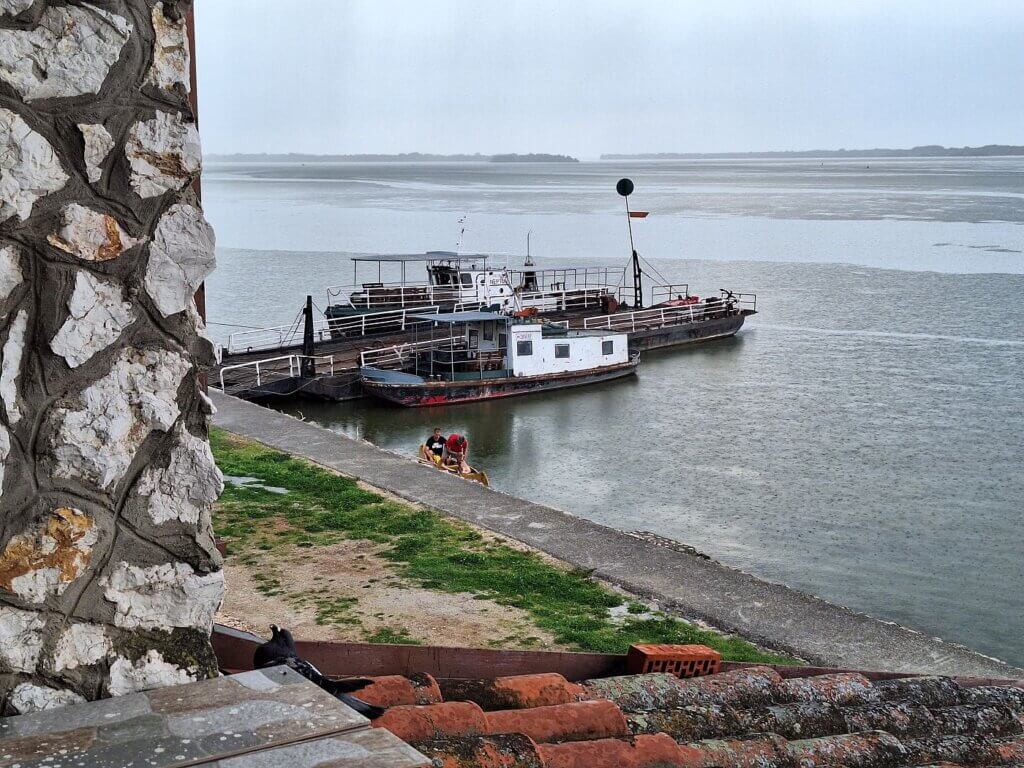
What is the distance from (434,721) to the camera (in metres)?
3.66

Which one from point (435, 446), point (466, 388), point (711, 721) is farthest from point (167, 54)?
point (466, 388)

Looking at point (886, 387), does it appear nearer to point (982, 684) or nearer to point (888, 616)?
point (888, 616)

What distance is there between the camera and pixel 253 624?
9078 millimetres

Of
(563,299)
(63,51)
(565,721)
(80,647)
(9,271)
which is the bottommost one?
(565,721)

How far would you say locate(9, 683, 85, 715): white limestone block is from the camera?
2.96 m

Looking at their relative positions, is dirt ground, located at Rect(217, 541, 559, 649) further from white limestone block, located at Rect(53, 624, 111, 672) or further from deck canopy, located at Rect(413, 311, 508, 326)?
deck canopy, located at Rect(413, 311, 508, 326)

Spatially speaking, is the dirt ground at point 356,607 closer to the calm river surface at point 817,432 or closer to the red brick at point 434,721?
the red brick at point 434,721

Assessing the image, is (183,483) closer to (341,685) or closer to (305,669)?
(305,669)

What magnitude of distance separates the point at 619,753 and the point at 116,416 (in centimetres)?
185

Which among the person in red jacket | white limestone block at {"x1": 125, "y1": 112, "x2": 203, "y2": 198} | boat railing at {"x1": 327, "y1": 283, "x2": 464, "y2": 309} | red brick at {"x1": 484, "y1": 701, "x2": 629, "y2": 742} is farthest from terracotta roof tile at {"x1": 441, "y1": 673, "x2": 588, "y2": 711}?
boat railing at {"x1": 327, "y1": 283, "x2": 464, "y2": 309}

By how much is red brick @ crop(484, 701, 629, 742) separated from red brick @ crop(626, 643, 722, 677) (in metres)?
0.78

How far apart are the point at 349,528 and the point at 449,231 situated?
98.3 m

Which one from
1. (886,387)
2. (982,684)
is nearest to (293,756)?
(982,684)

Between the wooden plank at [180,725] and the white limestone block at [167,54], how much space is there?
153cm
